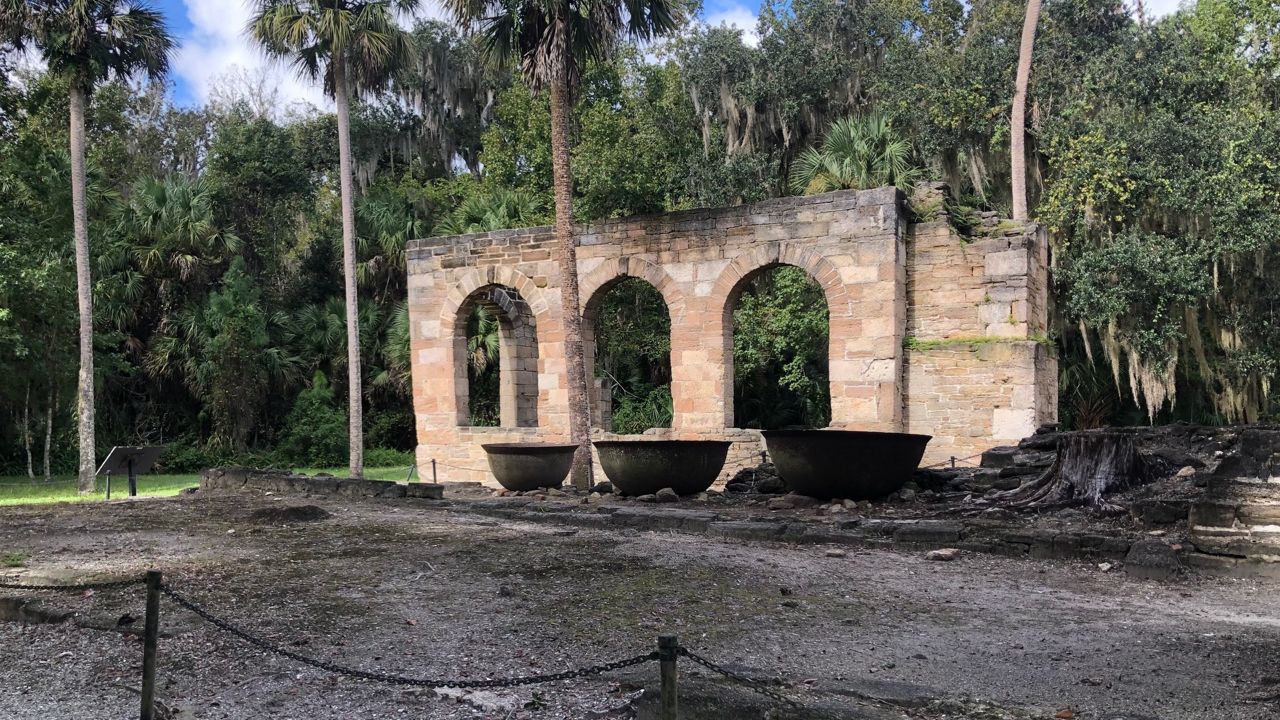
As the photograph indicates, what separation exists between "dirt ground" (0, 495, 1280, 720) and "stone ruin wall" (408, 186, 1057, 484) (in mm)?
6566

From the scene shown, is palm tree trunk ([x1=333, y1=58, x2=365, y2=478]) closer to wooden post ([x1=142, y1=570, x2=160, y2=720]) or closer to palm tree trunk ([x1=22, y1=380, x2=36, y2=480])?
palm tree trunk ([x1=22, y1=380, x2=36, y2=480])

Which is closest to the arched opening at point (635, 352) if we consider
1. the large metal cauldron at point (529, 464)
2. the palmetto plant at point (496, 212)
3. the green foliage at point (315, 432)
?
the palmetto plant at point (496, 212)

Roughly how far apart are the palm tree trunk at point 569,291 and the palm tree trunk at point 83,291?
9.67 metres

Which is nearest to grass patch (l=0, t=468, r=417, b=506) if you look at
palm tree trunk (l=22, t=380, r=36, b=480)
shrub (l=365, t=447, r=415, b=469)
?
palm tree trunk (l=22, t=380, r=36, b=480)

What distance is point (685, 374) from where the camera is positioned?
15.5 metres

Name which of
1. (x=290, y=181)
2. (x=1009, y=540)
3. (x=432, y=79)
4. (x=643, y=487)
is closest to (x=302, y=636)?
(x=1009, y=540)

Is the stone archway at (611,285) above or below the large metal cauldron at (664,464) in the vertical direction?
above

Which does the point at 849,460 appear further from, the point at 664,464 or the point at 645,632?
the point at 645,632

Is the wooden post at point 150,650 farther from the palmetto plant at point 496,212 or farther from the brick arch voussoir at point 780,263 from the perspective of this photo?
the palmetto plant at point 496,212

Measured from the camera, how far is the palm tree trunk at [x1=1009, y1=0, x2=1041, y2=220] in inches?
773

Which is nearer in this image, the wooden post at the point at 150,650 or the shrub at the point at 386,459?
the wooden post at the point at 150,650

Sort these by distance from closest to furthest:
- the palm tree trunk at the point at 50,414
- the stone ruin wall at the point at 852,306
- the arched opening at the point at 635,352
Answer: the stone ruin wall at the point at 852,306
the palm tree trunk at the point at 50,414
the arched opening at the point at 635,352

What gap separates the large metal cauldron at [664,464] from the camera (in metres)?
11.3

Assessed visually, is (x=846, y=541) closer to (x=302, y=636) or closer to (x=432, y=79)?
(x=302, y=636)
